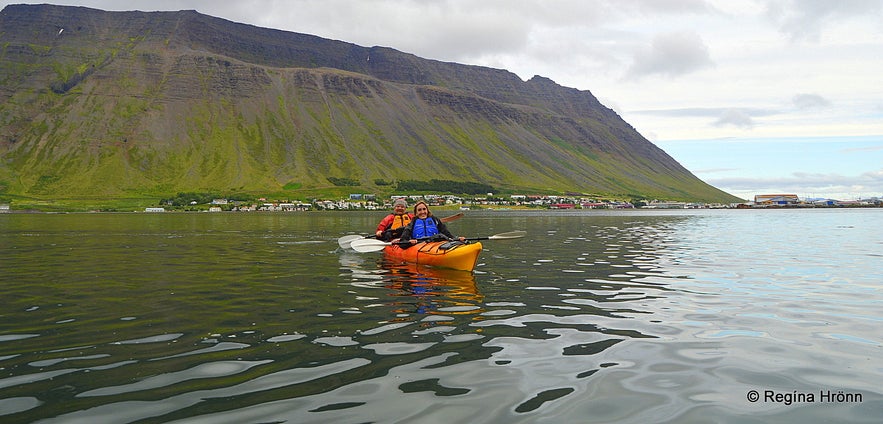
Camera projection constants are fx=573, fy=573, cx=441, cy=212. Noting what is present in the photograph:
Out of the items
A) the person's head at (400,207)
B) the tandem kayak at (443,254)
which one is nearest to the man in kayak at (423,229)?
the tandem kayak at (443,254)

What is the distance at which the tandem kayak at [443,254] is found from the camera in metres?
24.3

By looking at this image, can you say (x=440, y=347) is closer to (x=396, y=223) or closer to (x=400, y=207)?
(x=400, y=207)

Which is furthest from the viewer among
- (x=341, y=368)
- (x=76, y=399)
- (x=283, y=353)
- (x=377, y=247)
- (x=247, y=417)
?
(x=377, y=247)

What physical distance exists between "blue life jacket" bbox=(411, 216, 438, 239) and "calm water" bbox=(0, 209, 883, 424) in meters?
4.54

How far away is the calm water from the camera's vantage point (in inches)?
328

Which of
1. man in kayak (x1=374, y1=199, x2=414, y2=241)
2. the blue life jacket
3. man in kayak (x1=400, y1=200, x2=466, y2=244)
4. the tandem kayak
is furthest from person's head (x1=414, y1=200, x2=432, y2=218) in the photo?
man in kayak (x1=374, y1=199, x2=414, y2=241)

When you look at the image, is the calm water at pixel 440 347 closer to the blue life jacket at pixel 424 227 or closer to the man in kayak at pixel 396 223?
the blue life jacket at pixel 424 227

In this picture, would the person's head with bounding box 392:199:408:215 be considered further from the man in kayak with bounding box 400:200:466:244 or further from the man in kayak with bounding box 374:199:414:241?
the man in kayak with bounding box 400:200:466:244

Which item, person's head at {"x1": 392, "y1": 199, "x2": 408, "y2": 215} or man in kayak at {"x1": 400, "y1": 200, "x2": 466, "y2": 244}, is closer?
man in kayak at {"x1": 400, "y1": 200, "x2": 466, "y2": 244}

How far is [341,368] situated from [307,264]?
19.7 metres

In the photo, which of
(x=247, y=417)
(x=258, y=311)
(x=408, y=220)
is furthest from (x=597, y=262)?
(x=247, y=417)

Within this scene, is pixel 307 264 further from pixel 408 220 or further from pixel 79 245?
pixel 79 245

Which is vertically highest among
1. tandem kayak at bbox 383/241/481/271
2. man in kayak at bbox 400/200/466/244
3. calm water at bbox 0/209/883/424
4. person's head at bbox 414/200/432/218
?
person's head at bbox 414/200/432/218

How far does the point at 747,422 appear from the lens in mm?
7887
